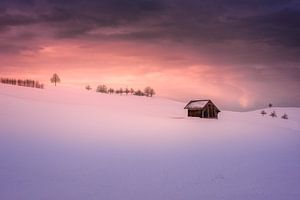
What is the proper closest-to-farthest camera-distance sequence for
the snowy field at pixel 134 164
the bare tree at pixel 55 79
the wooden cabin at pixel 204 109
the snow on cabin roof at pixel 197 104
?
the snowy field at pixel 134 164 < the wooden cabin at pixel 204 109 < the snow on cabin roof at pixel 197 104 < the bare tree at pixel 55 79

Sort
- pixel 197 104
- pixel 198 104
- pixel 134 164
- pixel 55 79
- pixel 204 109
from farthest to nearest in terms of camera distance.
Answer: pixel 55 79, pixel 197 104, pixel 198 104, pixel 204 109, pixel 134 164

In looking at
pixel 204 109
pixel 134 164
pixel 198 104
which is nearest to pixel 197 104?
pixel 198 104

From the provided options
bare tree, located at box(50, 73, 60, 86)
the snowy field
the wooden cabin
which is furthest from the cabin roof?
bare tree, located at box(50, 73, 60, 86)

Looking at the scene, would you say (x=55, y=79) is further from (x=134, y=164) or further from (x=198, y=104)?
(x=134, y=164)

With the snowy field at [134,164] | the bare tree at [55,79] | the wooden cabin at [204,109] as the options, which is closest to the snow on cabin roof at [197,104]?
the wooden cabin at [204,109]

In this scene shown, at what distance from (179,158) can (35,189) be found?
8.86m

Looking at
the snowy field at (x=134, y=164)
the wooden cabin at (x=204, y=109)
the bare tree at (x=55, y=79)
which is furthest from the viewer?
the bare tree at (x=55, y=79)

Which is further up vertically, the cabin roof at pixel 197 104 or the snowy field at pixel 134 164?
the cabin roof at pixel 197 104

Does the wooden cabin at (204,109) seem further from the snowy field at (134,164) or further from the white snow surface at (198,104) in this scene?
the snowy field at (134,164)

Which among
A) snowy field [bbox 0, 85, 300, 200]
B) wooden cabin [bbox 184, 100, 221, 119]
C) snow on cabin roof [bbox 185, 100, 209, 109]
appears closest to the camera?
snowy field [bbox 0, 85, 300, 200]

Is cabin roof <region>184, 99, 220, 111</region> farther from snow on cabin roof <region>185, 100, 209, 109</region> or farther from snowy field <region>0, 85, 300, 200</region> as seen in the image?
snowy field <region>0, 85, 300, 200</region>

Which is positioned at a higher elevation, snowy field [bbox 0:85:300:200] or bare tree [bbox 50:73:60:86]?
bare tree [bbox 50:73:60:86]

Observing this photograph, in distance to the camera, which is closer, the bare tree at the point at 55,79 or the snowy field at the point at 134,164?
the snowy field at the point at 134,164

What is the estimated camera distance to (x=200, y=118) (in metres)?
47.2
